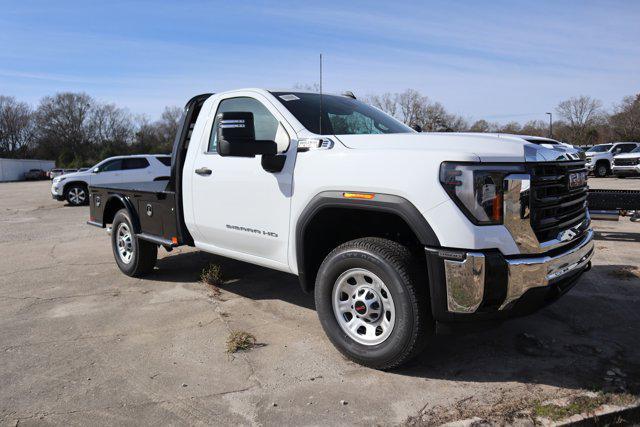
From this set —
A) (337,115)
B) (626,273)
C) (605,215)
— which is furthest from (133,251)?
(605,215)

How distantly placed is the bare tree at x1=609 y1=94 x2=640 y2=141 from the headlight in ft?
176

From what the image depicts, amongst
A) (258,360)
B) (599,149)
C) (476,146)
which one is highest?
(599,149)

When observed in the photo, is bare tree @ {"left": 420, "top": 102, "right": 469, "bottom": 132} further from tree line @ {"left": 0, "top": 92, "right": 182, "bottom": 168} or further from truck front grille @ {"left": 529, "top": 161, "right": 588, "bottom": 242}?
tree line @ {"left": 0, "top": 92, "right": 182, "bottom": 168}

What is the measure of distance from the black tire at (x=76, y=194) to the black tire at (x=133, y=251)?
41.0ft

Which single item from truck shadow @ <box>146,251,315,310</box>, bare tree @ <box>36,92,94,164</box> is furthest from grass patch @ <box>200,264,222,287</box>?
bare tree @ <box>36,92,94,164</box>

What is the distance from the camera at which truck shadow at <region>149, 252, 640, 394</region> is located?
11.3 ft

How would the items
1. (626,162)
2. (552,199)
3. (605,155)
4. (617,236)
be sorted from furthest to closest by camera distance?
1. (605,155)
2. (626,162)
3. (617,236)
4. (552,199)

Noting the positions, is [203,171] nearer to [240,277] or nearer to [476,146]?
[240,277]

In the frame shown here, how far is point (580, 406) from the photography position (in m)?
3.00

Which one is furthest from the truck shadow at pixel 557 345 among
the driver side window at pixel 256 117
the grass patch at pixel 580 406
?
the driver side window at pixel 256 117

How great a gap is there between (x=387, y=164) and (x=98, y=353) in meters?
2.69

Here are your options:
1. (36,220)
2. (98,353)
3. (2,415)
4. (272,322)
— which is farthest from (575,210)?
(36,220)

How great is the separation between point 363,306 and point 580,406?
144cm

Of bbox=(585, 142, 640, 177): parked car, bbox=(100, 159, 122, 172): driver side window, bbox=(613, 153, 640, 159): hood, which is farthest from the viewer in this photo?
bbox=(585, 142, 640, 177): parked car
